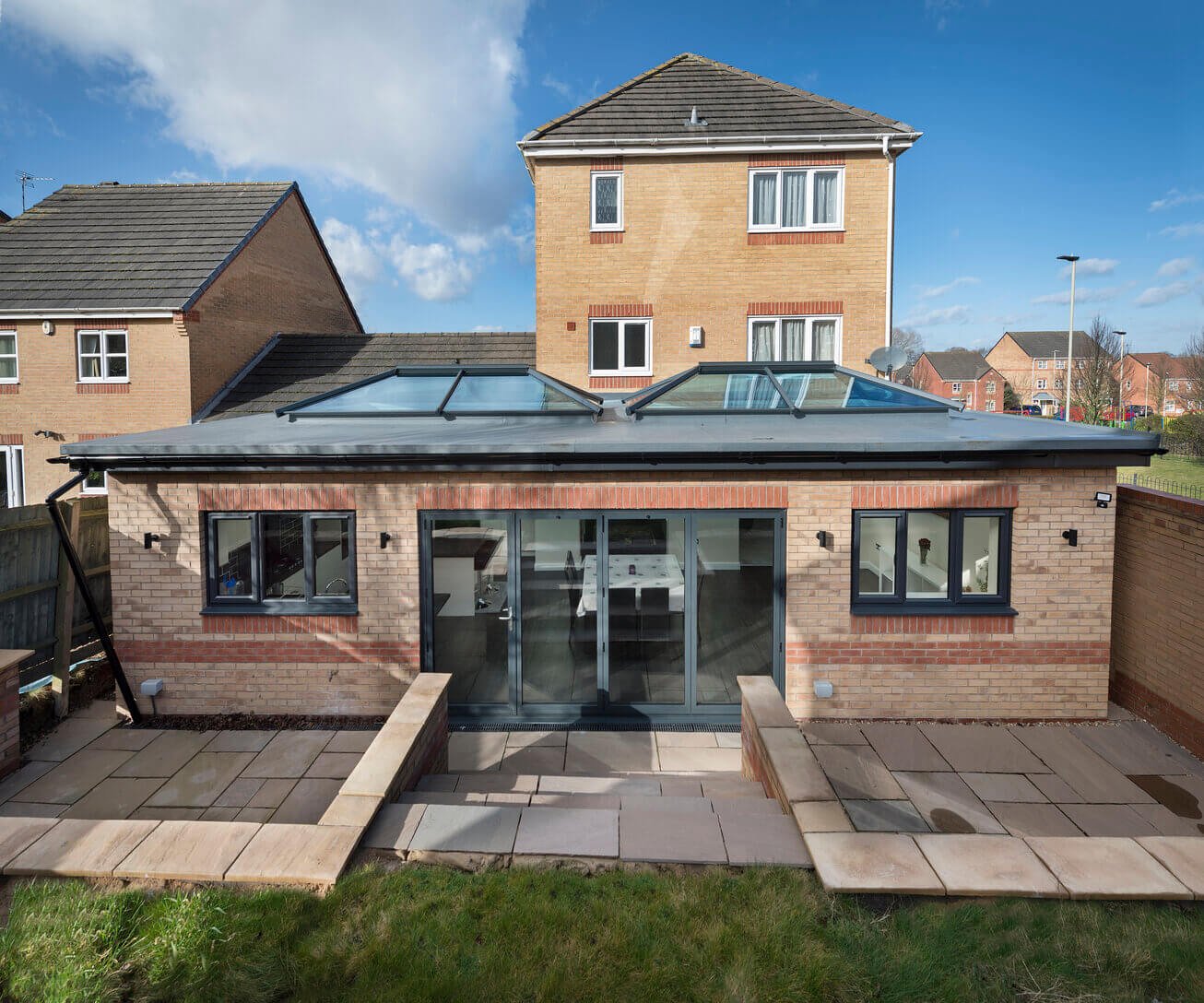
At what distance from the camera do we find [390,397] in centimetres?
859

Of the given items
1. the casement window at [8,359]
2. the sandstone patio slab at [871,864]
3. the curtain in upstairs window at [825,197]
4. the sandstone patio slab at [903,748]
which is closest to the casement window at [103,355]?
the casement window at [8,359]

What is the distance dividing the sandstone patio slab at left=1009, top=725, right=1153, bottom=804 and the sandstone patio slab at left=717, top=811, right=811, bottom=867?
3046 millimetres

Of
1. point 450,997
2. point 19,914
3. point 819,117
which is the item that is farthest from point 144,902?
point 819,117

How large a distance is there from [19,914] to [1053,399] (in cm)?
8583

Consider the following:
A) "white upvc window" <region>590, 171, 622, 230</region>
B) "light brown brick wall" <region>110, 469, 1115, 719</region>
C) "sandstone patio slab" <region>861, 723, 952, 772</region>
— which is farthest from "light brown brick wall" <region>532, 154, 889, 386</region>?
"sandstone patio slab" <region>861, 723, 952, 772</region>

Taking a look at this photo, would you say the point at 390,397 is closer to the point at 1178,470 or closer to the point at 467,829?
the point at 467,829

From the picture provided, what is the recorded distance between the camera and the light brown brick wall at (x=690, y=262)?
15.1 metres

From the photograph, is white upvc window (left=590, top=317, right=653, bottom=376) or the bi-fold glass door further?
white upvc window (left=590, top=317, right=653, bottom=376)

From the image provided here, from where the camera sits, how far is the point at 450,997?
294 centimetres

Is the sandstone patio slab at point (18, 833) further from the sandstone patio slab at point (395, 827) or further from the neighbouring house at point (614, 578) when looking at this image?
the neighbouring house at point (614, 578)

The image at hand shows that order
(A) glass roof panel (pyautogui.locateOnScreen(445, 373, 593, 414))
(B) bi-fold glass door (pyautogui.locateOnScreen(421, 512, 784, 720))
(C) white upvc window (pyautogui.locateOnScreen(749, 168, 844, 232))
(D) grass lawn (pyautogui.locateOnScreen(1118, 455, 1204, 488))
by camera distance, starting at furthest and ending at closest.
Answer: (D) grass lawn (pyautogui.locateOnScreen(1118, 455, 1204, 488))
(C) white upvc window (pyautogui.locateOnScreen(749, 168, 844, 232))
(A) glass roof panel (pyautogui.locateOnScreen(445, 373, 593, 414))
(B) bi-fold glass door (pyautogui.locateOnScreen(421, 512, 784, 720))

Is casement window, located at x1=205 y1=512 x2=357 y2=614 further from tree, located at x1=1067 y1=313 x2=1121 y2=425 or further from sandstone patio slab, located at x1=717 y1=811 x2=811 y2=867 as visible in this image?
tree, located at x1=1067 y1=313 x2=1121 y2=425

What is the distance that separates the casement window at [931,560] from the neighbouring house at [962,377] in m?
74.0

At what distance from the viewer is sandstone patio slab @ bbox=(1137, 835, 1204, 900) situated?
11.5ft
